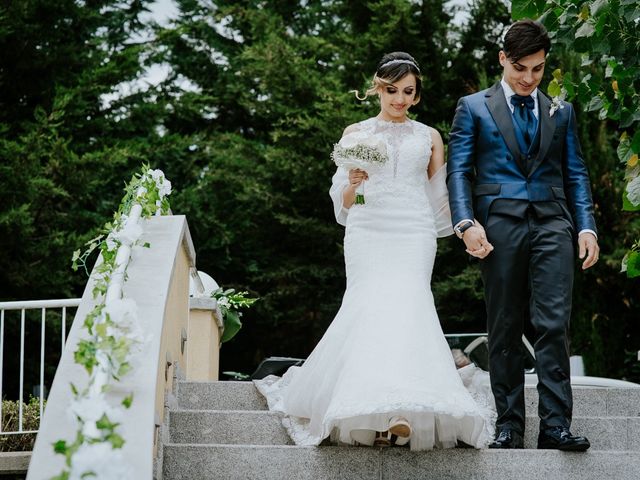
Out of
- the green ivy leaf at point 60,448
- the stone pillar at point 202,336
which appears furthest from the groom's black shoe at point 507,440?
the stone pillar at point 202,336

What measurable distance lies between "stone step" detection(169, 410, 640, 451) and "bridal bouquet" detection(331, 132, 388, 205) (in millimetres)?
1357

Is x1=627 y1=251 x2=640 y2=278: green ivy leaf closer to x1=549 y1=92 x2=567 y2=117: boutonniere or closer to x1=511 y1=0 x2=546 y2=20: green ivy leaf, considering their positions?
x1=549 y1=92 x2=567 y2=117: boutonniere

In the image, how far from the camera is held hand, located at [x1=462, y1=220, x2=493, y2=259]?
4.79m

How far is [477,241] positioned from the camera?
4.78 m

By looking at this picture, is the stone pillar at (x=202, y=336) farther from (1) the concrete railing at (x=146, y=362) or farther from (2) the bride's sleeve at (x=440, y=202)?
(2) the bride's sleeve at (x=440, y=202)

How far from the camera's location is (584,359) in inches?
498

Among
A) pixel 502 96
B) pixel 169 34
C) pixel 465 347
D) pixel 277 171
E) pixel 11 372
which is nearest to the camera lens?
pixel 502 96

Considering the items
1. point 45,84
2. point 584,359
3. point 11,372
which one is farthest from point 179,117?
point 584,359

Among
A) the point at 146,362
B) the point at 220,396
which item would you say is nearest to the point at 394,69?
the point at 220,396

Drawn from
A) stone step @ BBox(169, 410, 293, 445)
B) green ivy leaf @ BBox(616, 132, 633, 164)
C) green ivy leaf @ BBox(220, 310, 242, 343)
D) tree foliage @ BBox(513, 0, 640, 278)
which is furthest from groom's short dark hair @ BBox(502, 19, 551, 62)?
green ivy leaf @ BBox(220, 310, 242, 343)

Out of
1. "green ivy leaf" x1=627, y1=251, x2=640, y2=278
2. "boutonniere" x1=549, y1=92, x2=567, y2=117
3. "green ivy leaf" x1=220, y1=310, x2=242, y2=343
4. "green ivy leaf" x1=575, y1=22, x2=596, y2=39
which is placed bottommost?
"green ivy leaf" x1=220, y1=310, x2=242, y2=343

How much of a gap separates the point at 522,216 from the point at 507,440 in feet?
3.45

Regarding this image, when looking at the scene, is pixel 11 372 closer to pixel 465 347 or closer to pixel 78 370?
pixel 465 347

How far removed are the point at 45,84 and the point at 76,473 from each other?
14636 millimetres
